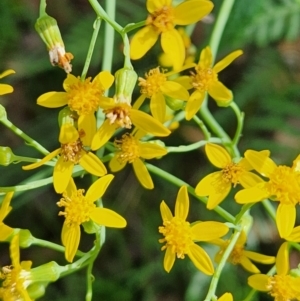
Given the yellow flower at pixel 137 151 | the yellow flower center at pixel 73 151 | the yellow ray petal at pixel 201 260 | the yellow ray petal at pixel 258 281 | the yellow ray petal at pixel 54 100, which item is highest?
the yellow ray petal at pixel 54 100

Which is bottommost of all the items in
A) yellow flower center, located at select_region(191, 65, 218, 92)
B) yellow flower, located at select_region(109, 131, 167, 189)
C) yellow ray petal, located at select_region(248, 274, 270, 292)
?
yellow ray petal, located at select_region(248, 274, 270, 292)

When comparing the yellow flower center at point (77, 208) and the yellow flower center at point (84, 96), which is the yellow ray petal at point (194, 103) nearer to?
the yellow flower center at point (84, 96)

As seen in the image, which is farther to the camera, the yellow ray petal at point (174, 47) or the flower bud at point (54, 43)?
the yellow ray petal at point (174, 47)

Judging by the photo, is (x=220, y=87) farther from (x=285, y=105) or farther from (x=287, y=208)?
(x=285, y=105)

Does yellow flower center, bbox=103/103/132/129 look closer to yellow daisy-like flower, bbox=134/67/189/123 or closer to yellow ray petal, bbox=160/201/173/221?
yellow daisy-like flower, bbox=134/67/189/123

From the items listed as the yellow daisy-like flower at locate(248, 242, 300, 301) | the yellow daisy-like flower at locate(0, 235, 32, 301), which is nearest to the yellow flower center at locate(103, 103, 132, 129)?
the yellow daisy-like flower at locate(0, 235, 32, 301)

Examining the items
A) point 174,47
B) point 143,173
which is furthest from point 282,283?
point 174,47

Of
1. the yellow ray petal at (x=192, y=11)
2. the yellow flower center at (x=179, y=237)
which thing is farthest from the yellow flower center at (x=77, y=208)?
the yellow ray petal at (x=192, y=11)

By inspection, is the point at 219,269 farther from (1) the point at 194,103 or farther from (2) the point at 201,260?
(1) the point at 194,103
